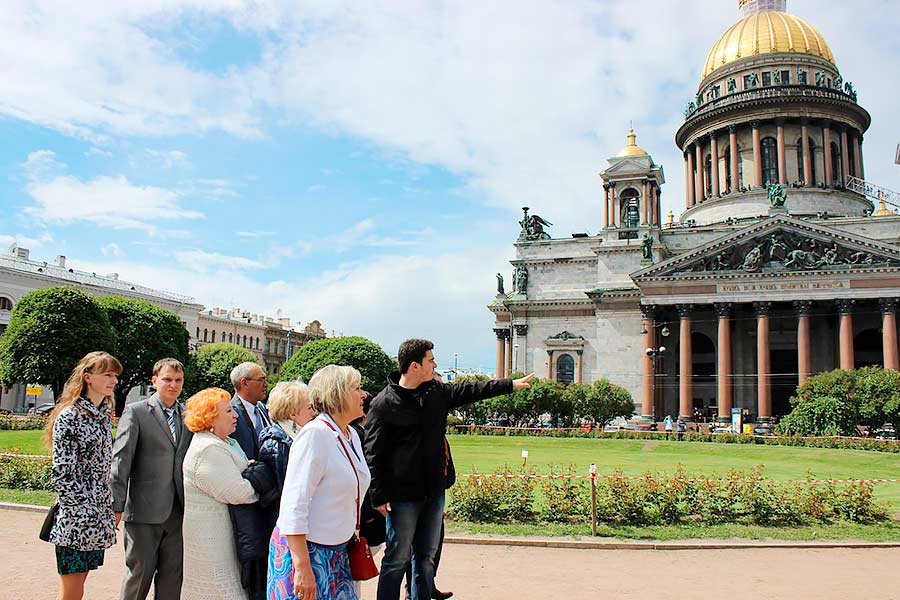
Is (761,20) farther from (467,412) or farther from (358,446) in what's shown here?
(358,446)

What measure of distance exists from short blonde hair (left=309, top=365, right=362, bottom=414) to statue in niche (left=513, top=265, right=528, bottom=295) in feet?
186

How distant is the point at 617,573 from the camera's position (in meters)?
10.0

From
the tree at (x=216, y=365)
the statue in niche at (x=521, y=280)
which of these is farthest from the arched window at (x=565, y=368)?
the tree at (x=216, y=365)

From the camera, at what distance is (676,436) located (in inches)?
1639

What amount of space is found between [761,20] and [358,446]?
240ft

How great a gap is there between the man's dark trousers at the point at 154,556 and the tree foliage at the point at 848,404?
3772 centimetres

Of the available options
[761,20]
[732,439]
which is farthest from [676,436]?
[761,20]

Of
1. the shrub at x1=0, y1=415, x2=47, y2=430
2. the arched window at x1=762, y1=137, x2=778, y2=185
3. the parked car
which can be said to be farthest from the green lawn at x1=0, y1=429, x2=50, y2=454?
the arched window at x1=762, y1=137, x2=778, y2=185

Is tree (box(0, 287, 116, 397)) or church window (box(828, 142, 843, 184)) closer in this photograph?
tree (box(0, 287, 116, 397))

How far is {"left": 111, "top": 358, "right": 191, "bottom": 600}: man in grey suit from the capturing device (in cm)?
662

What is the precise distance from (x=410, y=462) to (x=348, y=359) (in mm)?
45942

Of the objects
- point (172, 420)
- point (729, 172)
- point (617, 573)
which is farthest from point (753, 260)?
point (172, 420)

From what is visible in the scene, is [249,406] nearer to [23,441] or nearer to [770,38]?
[23,441]

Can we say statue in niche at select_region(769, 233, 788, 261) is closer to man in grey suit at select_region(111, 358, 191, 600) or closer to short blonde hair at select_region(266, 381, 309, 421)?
short blonde hair at select_region(266, 381, 309, 421)
